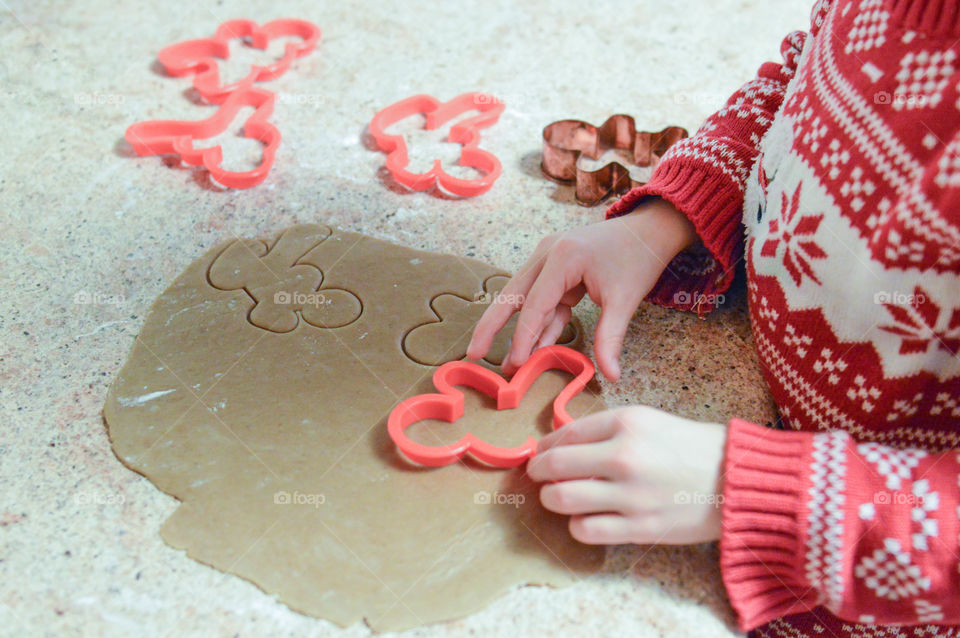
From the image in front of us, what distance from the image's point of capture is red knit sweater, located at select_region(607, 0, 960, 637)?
68 cm

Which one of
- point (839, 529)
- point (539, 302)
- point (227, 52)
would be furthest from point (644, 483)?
point (227, 52)

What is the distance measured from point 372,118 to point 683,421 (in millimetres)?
898

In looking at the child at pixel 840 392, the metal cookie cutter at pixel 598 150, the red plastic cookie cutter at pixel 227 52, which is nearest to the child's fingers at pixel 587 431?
the child at pixel 840 392

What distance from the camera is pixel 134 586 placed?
719 mm

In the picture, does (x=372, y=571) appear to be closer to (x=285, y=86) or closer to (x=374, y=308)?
(x=374, y=308)

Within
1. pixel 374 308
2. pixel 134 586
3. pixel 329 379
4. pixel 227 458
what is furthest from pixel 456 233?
pixel 134 586

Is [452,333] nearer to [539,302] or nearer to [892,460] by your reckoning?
[539,302]

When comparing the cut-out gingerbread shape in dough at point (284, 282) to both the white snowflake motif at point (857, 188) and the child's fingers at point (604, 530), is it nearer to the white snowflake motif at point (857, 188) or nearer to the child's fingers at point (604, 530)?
the child's fingers at point (604, 530)

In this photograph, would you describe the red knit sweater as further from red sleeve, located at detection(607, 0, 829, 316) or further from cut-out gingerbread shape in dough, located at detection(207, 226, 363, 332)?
cut-out gingerbread shape in dough, located at detection(207, 226, 363, 332)

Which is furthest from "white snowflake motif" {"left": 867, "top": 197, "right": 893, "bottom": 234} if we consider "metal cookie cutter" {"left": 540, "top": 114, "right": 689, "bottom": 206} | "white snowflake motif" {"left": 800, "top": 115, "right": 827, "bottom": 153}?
"metal cookie cutter" {"left": 540, "top": 114, "right": 689, "bottom": 206}

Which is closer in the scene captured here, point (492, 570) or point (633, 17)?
point (492, 570)

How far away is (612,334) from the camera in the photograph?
899 mm

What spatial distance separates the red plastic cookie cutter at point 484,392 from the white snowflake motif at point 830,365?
251 mm

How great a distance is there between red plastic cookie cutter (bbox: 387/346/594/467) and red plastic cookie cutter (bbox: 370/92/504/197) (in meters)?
0.42
